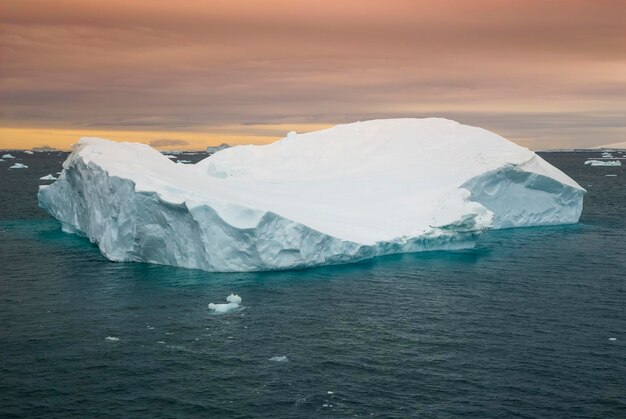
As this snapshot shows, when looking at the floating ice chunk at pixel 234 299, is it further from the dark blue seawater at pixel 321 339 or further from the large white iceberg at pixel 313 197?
the large white iceberg at pixel 313 197

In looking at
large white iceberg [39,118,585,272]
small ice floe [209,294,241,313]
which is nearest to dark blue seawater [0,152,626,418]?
small ice floe [209,294,241,313]

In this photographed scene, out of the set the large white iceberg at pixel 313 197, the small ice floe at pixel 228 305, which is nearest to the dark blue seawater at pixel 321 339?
the small ice floe at pixel 228 305

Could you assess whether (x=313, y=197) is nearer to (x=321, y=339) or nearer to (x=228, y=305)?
(x=228, y=305)

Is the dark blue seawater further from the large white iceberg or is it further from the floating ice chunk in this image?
the large white iceberg

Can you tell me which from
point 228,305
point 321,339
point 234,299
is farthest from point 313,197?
point 321,339

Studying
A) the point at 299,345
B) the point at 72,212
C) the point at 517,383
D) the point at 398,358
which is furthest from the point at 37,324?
the point at 72,212

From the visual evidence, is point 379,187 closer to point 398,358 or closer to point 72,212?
point 72,212

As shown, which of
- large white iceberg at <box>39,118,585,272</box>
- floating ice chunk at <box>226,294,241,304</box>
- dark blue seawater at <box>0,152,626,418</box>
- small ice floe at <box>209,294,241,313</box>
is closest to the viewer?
dark blue seawater at <box>0,152,626,418</box>

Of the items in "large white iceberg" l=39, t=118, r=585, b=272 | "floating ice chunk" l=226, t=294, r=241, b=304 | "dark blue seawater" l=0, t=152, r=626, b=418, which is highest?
"large white iceberg" l=39, t=118, r=585, b=272
